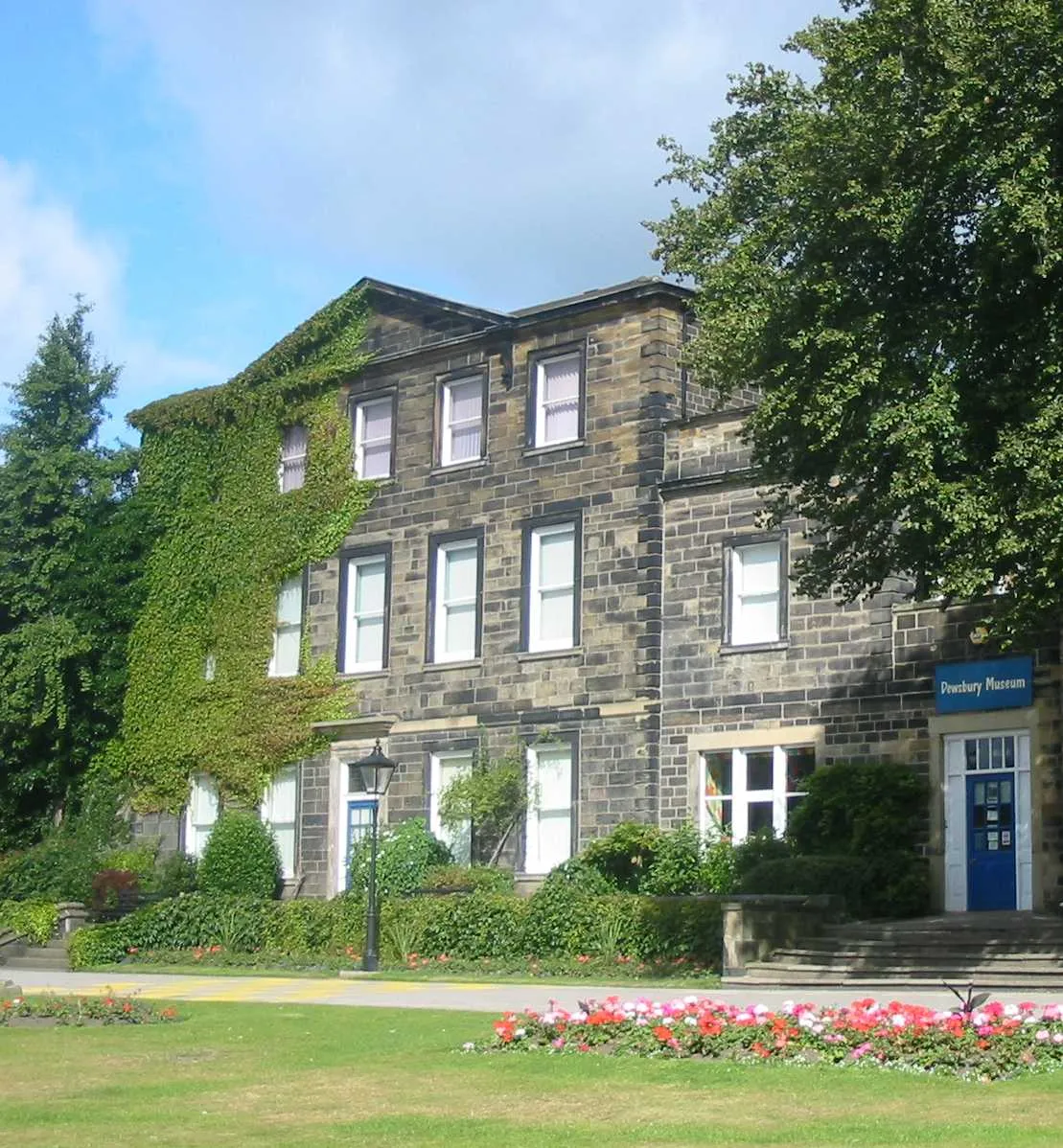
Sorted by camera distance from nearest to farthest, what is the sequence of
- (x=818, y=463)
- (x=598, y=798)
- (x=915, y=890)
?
(x=818, y=463)
(x=915, y=890)
(x=598, y=798)

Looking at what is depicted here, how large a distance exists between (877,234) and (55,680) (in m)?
22.9

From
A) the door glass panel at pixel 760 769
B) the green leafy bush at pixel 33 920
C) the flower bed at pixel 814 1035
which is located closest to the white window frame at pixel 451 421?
the door glass panel at pixel 760 769

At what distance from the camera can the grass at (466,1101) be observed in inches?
411

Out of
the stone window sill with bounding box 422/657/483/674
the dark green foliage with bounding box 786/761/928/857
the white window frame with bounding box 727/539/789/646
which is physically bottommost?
the dark green foliage with bounding box 786/761/928/857

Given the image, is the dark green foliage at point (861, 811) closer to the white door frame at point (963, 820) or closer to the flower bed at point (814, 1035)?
the white door frame at point (963, 820)

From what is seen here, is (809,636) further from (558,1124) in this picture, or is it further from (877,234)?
(558,1124)

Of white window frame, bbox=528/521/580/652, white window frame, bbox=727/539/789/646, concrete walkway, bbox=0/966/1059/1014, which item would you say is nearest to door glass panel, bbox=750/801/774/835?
white window frame, bbox=727/539/789/646

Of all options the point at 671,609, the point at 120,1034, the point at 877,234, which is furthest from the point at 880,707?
the point at 120,1034

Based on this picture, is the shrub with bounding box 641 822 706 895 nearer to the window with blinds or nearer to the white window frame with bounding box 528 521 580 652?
the white window frame with bounding box 528 521 580 652

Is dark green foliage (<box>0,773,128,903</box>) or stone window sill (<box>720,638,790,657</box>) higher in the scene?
stone window sill (<box>720,638,790,657</box>)

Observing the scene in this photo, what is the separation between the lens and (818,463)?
887 inches

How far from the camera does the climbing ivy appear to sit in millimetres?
37312

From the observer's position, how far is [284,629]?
A: 125 ft

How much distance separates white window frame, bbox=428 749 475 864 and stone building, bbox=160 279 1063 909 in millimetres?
82
